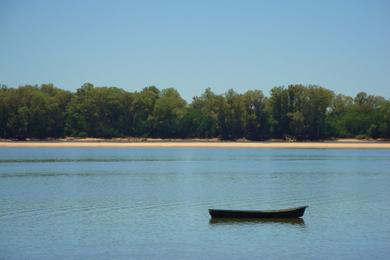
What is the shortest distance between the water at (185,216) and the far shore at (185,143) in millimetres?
65839

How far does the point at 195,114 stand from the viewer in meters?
132

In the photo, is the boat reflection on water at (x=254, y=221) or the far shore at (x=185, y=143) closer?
the boat reflection on water at (x=254, y=221)

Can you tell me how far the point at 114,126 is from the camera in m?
134

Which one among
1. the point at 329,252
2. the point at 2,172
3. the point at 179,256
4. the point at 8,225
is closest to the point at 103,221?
the point at 8,225

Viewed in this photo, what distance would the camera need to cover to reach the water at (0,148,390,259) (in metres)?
23.9

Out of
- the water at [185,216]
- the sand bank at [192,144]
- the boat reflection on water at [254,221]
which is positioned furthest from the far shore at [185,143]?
the boat reflection on water at [254,221]

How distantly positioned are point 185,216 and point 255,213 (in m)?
3.86

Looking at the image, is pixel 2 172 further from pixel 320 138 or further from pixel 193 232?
pixel 320 138

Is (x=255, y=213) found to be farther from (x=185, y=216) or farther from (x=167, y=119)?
(x=167, y=119)

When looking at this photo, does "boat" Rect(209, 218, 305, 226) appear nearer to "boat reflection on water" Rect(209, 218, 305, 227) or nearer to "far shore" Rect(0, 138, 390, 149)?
"boat reflection on water" Rect(209, 218, 305, 227)

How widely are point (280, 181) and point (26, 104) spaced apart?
296ft

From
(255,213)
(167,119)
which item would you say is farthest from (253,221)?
(167,119)

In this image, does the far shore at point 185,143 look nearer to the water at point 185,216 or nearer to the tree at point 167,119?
the tree at point 167,119

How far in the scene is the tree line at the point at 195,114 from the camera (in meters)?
125
